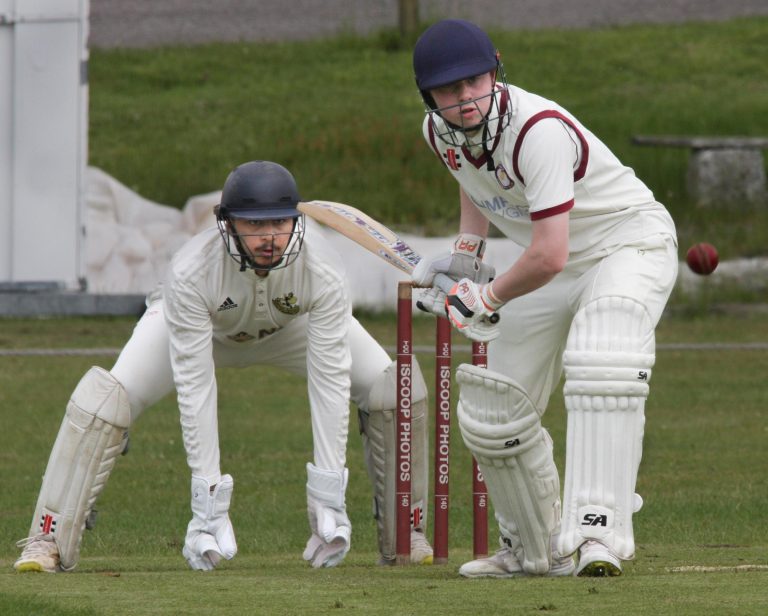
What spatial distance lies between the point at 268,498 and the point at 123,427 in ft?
7.57

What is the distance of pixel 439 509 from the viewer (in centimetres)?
519

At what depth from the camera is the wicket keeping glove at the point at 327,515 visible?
4855 mm

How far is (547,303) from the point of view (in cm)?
439

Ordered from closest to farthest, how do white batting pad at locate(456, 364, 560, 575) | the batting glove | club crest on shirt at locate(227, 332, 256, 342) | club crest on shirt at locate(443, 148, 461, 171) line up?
white batting pad at locate(456, 364, 560, 575)
club crest on shirt at locate(443, 148, 461, 171)
the batting glove
club crest on shirt at locate(227, 332, 256, 342)

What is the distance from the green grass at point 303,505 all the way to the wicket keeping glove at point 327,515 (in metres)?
0.10

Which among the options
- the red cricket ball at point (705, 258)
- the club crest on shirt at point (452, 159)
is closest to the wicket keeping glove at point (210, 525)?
the club crest on shirt at point (452, 159)

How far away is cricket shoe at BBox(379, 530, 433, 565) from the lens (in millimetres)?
5273

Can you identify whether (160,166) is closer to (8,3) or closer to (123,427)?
(8,3)

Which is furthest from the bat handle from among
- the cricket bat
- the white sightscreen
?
the white sightscreen

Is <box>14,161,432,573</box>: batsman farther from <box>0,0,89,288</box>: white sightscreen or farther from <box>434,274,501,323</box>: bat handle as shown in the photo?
<box>0,0,89,288</box>: white sightscreen

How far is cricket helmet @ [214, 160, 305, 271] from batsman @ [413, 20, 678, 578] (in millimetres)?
512

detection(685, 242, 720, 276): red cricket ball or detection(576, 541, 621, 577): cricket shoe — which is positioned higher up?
detection(685, 242, 720, 276): red cricket ball

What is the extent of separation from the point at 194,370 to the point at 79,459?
0.53m

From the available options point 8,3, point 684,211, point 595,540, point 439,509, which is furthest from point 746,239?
point 595,540
